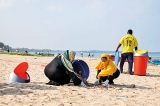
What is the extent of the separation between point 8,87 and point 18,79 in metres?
1.08

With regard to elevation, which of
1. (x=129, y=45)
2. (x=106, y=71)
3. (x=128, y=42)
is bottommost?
(x=106, y=71)

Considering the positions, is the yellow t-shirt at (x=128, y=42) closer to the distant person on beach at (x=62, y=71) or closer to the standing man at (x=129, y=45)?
the standing man at (x=129, y=45)

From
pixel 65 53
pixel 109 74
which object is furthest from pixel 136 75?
pixel 65 53

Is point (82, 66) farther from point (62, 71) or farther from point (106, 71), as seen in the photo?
point (62, 71)

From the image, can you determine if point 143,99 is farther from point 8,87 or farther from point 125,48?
point 125,48

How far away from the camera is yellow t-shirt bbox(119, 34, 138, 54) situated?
39.1ft

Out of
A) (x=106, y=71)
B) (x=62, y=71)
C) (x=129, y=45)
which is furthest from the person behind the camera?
(x=129, y=45)

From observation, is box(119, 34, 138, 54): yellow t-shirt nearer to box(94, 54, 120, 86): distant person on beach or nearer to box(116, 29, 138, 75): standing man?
box(116, 29, 138, 75): standing man

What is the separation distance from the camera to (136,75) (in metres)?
11.6

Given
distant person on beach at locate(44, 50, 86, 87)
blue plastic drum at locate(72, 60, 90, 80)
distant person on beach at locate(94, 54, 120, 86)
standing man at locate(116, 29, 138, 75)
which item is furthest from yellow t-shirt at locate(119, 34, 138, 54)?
distant person on beach at locate(44, 50, 86, 87)

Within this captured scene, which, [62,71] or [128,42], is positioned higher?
[128,42]

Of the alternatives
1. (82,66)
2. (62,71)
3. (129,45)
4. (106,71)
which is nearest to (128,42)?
(129,45)

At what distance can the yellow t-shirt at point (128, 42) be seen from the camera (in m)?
11.9

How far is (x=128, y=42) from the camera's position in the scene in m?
12.0
